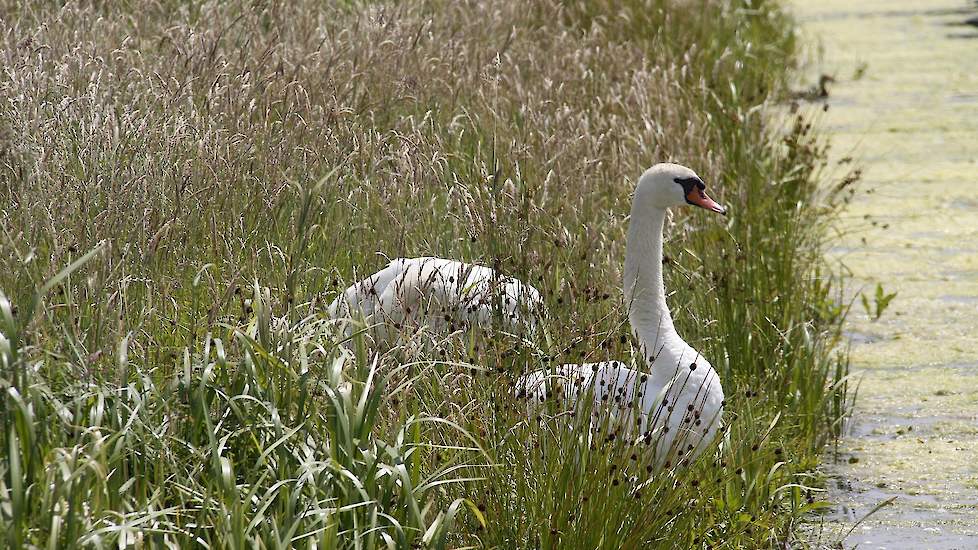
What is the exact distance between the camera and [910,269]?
22.2 ft

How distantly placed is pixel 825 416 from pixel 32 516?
9.34ft

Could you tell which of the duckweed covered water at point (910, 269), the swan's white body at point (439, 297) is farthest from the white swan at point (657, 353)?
the duckweed covered water at point (910, 269)

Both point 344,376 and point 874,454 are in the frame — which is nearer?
point 344,376

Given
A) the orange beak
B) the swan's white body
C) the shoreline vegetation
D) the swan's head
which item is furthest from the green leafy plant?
the swan's white body

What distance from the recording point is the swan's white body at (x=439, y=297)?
11.8 ft

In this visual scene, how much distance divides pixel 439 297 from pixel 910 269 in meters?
3.32

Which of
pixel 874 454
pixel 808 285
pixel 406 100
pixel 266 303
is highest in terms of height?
pixel 406 100

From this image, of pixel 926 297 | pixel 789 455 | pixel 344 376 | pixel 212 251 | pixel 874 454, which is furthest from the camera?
pixel 926 297

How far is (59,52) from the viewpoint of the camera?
510cm

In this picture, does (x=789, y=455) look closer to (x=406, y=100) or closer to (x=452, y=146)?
(x=452, y=146)

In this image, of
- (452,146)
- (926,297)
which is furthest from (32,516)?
(926,297)

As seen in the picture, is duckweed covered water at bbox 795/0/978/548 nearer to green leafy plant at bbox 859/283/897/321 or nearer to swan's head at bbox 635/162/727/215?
green leafy plant at bbox 859/283/897/321

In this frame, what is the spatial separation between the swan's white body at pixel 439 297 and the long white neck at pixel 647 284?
314mm

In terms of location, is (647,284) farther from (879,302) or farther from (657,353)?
(879,302)
